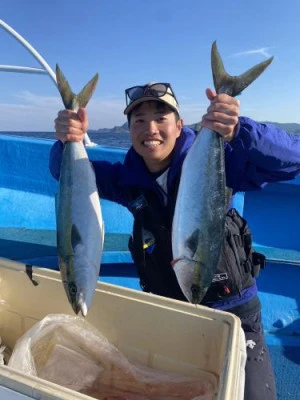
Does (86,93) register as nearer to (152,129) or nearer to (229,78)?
(152,129)

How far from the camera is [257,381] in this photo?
2109 millimetres

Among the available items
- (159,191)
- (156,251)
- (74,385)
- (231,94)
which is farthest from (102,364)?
(231,94)

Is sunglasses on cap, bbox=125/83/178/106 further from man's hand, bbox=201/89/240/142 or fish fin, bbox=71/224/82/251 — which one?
fish fin, bbox=71/224/82/251

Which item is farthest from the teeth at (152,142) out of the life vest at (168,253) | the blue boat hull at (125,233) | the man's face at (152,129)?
the blue boat hull at (125,233)

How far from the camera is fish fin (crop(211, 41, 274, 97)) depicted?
1.83 meters

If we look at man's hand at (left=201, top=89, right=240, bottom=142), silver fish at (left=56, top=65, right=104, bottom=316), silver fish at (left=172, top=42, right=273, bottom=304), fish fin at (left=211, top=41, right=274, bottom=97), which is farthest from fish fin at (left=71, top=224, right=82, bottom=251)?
fish fin at (left=211, top=41, right=274, bottom=97)

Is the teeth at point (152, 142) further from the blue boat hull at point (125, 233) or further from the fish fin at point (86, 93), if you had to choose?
the blue boat hull at point (125, 233)

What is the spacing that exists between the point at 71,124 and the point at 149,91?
1.82ft

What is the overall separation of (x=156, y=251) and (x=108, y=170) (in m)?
0.72

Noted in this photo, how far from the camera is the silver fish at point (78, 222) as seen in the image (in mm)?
1792

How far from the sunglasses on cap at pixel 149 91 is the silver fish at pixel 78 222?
309mm

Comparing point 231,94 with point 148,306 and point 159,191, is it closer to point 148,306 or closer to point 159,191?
point 159,191

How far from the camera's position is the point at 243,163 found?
2135 mm

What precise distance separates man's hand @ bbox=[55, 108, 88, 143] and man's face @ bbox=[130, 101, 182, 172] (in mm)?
392
